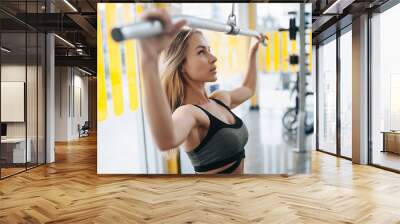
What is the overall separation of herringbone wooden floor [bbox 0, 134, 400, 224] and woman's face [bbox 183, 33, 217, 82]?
1.55 metres

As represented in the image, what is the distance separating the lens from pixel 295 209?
422 cm

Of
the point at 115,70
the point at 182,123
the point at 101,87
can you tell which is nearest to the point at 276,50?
the point at 182,123

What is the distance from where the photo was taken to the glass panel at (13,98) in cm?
614

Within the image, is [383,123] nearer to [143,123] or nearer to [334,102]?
[334,102]

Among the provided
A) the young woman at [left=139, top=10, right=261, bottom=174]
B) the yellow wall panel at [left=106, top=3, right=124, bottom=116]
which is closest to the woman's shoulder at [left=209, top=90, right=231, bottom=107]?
the young woman at [left=139, top=10, right=261, bottom=174]

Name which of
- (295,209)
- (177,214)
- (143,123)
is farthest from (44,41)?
(295,209)

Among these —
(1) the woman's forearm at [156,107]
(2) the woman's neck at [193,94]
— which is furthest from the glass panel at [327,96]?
(1) the woman's forearm at [156,107]

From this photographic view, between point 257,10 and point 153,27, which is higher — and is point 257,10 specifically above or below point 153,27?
above

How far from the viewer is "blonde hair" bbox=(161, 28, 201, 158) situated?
17.5 feet

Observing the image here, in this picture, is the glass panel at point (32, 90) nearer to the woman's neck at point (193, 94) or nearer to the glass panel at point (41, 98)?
the glass panel at point (41, 98)

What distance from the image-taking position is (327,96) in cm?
1005

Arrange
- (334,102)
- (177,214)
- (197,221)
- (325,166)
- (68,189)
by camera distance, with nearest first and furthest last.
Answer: (197,221), (177,214), (68,189), (325,166), (334,102)

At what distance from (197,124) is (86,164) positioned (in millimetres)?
3455

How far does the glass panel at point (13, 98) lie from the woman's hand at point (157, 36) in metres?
3.19
